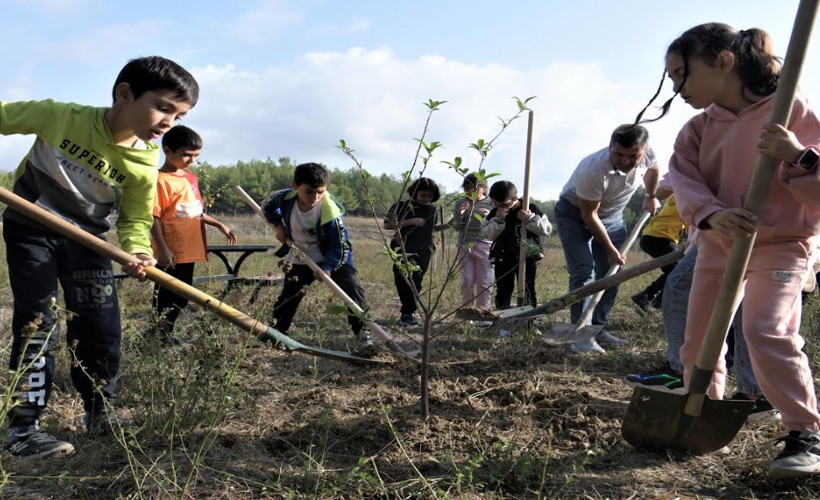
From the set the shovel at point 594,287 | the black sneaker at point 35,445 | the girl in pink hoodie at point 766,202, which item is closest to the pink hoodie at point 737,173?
the girl in pink hoodie at point 766,202

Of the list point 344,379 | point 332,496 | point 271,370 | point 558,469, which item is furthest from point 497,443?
point 271,370

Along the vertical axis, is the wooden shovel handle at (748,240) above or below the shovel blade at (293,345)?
above

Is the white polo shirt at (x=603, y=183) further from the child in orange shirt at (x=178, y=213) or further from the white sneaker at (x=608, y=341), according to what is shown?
the child in orange shirt at (x=178, y=213)

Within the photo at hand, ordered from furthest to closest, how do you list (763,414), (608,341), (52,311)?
(608,341) < (763,414) < (52,311)

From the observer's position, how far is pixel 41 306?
2344 mm

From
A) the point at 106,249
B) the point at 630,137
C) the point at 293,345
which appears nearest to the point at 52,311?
the point at 106,249

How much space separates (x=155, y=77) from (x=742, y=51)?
213 centimetres

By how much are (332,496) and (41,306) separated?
1309 mm

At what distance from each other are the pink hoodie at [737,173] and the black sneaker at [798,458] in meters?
0.65

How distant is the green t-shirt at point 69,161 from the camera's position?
2402 mm

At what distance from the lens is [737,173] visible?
2240 millimetres

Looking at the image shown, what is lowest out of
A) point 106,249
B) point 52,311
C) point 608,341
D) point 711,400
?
point 608,341

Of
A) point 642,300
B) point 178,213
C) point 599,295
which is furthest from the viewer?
point 642,300

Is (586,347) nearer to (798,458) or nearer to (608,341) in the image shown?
(608,341)
